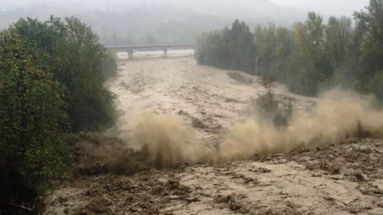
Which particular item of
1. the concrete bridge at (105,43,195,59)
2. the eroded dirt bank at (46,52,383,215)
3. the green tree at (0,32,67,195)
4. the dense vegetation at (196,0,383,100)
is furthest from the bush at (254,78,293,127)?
the concrete bridge at (105,43,195,59)

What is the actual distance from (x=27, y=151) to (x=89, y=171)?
8.90 meters

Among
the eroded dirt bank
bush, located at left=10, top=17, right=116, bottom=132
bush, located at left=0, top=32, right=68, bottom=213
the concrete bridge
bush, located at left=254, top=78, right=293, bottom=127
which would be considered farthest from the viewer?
the concrete bridge

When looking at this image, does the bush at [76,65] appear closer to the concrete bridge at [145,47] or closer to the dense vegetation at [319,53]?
the dense vegetation at [319,53]

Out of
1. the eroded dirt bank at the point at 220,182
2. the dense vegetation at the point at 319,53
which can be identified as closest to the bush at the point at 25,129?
the eroded dirt bank at the point at 220,182

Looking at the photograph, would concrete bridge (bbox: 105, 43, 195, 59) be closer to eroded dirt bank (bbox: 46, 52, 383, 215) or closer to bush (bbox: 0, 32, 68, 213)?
eroded dirt bank (bbox: 46, 52, 383, 215)

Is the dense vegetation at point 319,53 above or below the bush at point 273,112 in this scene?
above

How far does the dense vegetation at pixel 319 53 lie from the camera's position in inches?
2039

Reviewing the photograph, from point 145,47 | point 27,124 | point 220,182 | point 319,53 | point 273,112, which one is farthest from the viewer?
point 145,47

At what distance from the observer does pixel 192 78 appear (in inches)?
2899

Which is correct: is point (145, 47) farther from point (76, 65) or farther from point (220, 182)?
point (220, 182)

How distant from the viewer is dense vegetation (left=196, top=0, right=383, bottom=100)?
170ft

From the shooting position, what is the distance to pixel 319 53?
60719mm

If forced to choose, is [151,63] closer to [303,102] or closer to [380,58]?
[303,102]

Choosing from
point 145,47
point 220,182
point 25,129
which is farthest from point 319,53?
point 145,47
